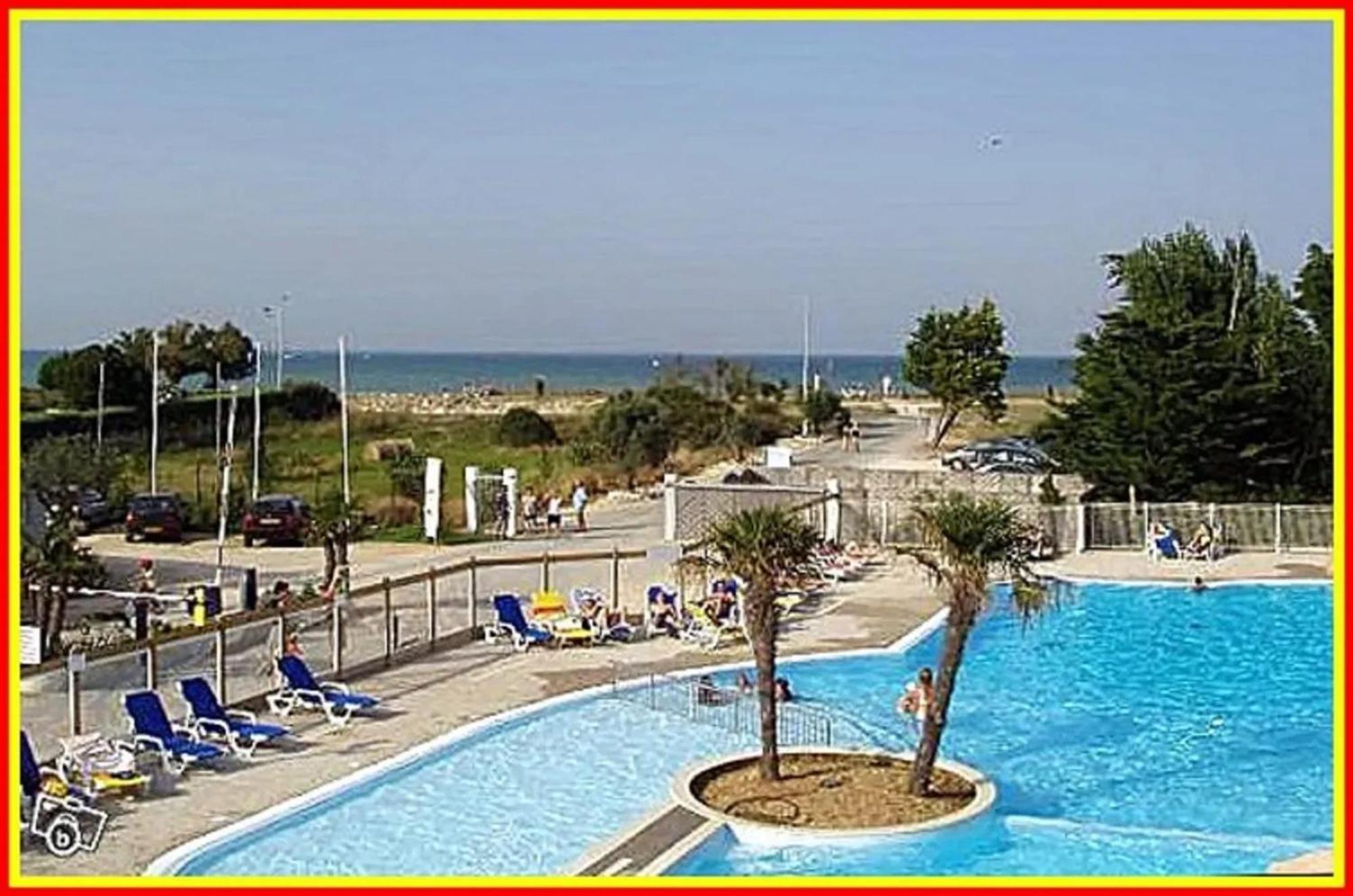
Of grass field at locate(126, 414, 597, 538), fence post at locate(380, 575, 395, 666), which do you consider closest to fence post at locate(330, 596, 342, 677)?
fence post at locate(380, 575, 395, 666)

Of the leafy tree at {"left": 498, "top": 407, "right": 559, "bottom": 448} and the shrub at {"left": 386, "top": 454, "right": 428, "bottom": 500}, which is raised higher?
the leafy tree at {"left": 498, "top": 407, "right": 559, "bottom": 448}

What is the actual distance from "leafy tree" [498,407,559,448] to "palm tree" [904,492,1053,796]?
4208 centimetres

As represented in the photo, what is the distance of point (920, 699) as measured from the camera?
54.2ft

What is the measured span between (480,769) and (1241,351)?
23103mm

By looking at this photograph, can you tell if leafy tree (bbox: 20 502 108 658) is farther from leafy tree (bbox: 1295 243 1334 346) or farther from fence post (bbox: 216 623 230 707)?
leafy tree (bbox: 1295 243 1334 346)

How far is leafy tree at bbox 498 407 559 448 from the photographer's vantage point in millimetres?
56938

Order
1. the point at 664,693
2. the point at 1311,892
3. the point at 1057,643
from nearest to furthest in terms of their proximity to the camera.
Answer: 1. the point at 1311,892
2. the point at 664,693
3. the point at 1057,643

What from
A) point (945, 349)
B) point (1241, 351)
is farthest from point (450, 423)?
point (1241, 351)

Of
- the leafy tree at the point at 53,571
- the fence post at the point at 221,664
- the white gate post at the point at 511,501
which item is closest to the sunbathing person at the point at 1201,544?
the white gate post at the point at 511,501

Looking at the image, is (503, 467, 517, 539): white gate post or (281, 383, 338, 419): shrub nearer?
(503, 467, 517, 539): white gate post

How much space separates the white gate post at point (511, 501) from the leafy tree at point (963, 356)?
24582mm

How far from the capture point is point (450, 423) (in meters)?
70.6

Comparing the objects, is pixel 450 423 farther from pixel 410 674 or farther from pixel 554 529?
pixel 410 674

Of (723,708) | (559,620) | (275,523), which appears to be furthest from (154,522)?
(723,708)
